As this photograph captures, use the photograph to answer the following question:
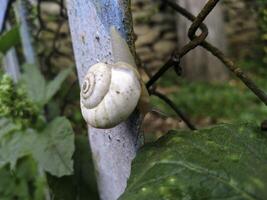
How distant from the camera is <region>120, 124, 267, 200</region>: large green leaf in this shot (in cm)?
53

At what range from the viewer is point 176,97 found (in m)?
4.08

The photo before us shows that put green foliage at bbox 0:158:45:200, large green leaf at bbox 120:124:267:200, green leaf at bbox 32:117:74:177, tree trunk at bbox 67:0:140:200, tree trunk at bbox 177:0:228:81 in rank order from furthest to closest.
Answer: tree trunk at bbox 177:0:228:81
green foliage at bbox 0:158:45:200
green leaf at bbox 32:117:74:177
tree trunk at bbox 67:0:140:200
large green leaf at bbox 120:124:267:200

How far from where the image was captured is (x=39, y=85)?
1096 mm

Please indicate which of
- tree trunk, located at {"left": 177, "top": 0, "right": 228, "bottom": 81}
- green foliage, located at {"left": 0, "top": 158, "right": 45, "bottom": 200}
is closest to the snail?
green foliage, located at {"left": 0, "top": 158, "right": 45, "bottom": 200}

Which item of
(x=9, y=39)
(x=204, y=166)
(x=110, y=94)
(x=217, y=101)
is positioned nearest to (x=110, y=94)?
(x=110, y=94)

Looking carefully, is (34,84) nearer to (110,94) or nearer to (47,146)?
(47,146)

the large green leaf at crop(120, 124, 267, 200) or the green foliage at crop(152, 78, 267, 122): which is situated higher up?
the large green leaf at crop(120, 124, 267, 200)

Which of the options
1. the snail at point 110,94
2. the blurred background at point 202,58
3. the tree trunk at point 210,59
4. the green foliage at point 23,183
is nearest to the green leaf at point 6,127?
the green foliage at point 23,183

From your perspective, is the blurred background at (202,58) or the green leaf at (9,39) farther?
the blurred background at (202,58)

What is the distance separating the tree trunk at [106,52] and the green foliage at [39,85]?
0.31m

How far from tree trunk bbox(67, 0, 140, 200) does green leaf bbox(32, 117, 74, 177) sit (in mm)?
97

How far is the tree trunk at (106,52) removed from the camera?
25.2 inches

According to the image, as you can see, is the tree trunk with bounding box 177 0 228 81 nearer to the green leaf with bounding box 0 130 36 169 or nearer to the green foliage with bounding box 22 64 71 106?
the green foliage with bounding box 22 64 71 106

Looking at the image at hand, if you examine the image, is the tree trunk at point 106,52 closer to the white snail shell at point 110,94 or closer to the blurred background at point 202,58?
the white snail shell at point 110,94
